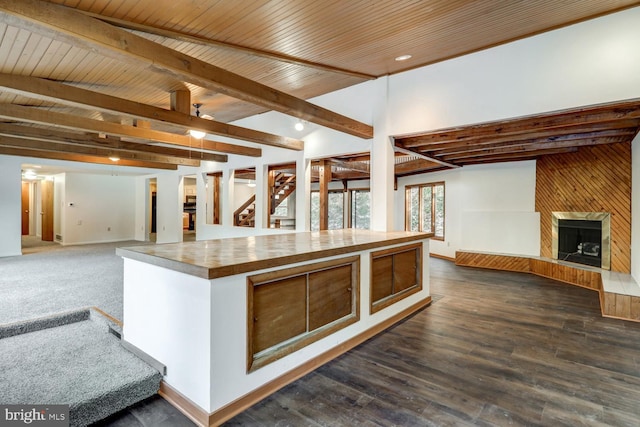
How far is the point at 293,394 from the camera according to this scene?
2.30m

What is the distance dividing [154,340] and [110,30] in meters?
2.33

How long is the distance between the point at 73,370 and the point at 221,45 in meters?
3.27

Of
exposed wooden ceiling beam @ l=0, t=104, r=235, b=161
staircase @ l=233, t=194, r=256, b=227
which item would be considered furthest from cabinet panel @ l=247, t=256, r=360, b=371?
staircase @ l=233, t=194, r=256, b=227

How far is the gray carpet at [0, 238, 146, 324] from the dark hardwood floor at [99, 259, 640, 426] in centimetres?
244

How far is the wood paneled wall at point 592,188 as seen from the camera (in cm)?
554

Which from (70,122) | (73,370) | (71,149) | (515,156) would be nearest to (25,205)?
(71,149)

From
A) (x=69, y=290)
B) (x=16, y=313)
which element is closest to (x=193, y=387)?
(x=16, y=313)

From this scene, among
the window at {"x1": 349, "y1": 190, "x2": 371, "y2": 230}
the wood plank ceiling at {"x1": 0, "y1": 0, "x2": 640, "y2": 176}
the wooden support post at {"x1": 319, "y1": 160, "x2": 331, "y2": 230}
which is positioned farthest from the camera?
the window at {"x1": 349, "y1": 190, "x2": 371, "y2": 230}

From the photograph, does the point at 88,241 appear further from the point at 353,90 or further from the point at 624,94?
the point at 624,94

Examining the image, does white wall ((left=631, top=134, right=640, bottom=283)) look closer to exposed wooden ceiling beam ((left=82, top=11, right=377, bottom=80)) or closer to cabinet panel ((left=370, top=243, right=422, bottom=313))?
cabinet panel ((left=370, top=243, right=422, bottom=313))

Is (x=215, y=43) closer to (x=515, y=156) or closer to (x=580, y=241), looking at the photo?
(x=515, y=156)

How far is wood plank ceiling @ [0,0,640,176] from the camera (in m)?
2.50

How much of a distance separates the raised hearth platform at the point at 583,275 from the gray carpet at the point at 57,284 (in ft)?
19.2

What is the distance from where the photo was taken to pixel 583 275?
5.57m
